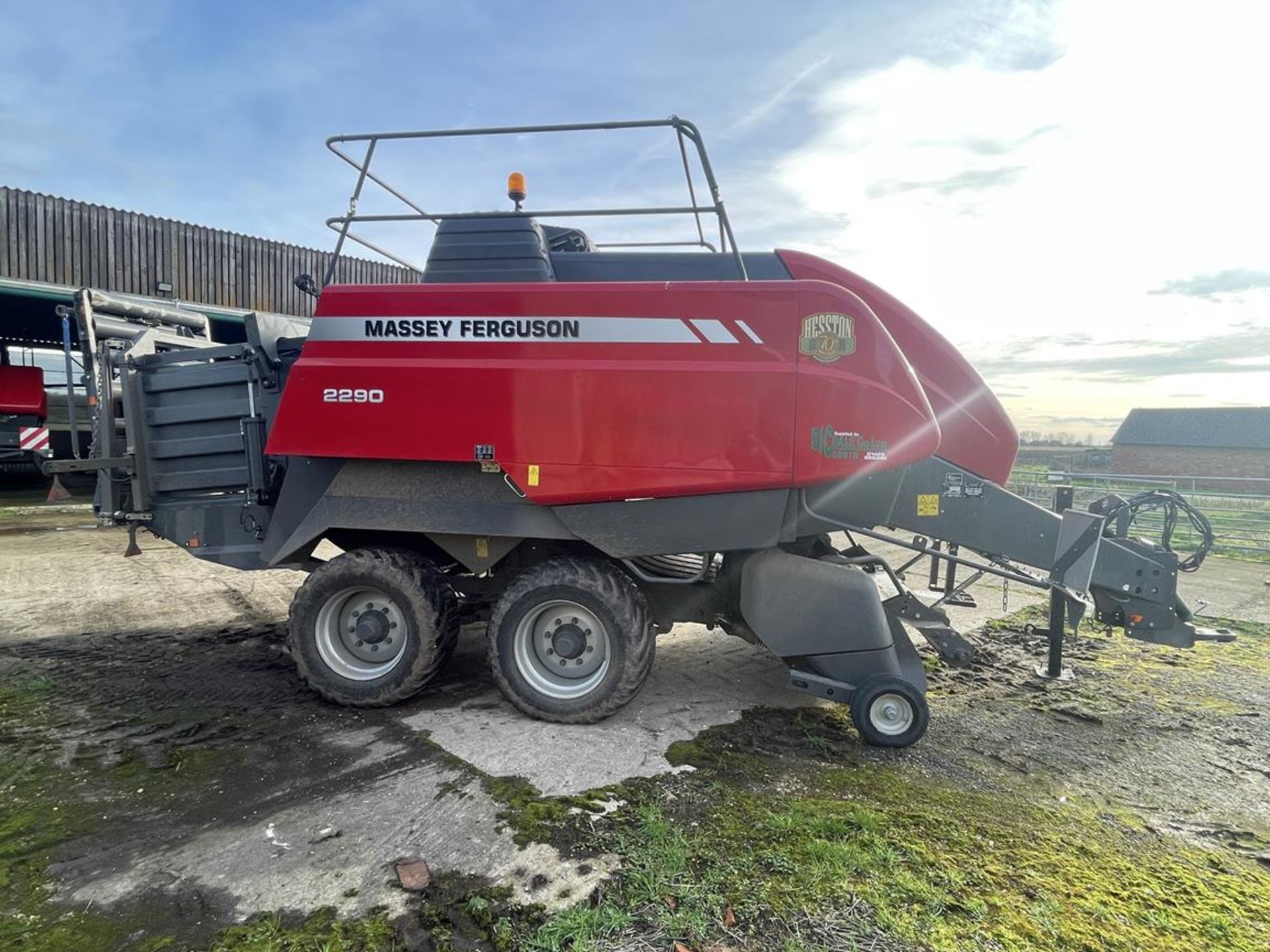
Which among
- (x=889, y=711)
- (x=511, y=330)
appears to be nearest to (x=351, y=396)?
(x=511, y=330)

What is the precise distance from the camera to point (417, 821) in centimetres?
284

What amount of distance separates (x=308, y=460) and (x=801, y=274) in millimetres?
3127

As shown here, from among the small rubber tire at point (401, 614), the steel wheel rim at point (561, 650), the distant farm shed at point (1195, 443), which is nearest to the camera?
the steel wheel rim at point (561, 650)

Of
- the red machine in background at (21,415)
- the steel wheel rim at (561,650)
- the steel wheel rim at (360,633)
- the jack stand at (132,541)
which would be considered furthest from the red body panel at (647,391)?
the red machine in background at (21,415)

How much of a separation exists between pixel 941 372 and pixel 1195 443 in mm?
49557

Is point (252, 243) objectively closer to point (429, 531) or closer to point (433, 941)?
point (429, 531)

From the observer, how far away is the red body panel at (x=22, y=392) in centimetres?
1403

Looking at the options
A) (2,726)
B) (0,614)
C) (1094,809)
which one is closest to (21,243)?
(0,614)

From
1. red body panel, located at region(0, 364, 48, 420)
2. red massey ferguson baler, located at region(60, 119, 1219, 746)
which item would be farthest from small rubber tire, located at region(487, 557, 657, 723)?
red body panel, located at region(0, 364, 48, 420)

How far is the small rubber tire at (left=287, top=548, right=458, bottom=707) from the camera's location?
3.93m

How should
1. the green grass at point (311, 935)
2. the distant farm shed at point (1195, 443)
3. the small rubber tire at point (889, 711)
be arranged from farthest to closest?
the distant farm shed at point (1195, 443)
the small rubber tire at point (889, 711)
the green grass at point (311, 935)

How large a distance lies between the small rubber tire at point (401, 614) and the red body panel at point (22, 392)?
49.2 feet

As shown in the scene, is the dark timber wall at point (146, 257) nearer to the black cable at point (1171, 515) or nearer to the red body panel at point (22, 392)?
the red body panel at point (22, 392)

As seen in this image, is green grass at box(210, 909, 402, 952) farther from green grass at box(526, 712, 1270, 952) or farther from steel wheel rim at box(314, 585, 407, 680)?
steel wheel rim at box(314, 585, 407, 680)
